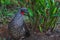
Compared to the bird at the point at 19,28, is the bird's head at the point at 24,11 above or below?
above

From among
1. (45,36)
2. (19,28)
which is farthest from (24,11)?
(45,36)

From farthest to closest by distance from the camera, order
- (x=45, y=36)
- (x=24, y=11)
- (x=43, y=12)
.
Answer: (x=45, y=36) < (x=24, y=11) < (x=43, y=12)


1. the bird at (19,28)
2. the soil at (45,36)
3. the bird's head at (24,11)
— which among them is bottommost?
the soil at (45,36)

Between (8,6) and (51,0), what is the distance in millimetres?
1879

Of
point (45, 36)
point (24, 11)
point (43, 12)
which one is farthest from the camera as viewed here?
point (45, 36)

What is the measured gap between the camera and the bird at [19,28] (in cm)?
378

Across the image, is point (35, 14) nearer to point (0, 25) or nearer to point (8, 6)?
point (0, 25)

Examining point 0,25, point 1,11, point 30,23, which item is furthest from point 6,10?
point 30,23

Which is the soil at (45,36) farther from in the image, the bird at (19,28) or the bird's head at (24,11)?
the bird's head at (24,11)

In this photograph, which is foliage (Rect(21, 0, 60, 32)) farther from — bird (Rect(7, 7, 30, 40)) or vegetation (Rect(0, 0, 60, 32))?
bird (Rect(7, 7, 30, 40))

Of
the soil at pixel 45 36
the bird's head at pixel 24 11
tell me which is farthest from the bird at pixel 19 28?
the soil at pixel 45 36

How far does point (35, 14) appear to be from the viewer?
12.7ft

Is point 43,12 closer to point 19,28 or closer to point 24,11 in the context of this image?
point 24,11

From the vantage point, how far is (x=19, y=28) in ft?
12.5
